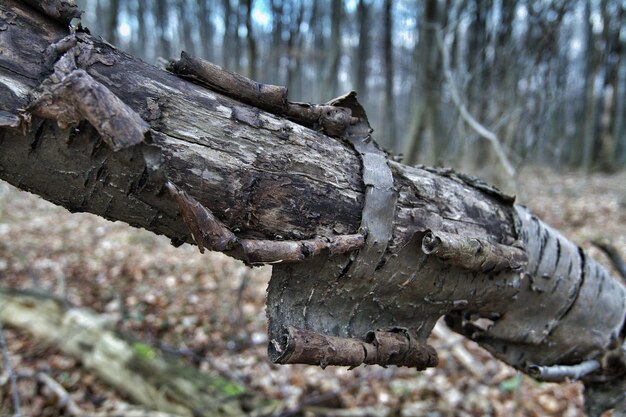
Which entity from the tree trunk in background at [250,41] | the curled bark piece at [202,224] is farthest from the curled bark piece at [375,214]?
the tree trunk in background at [250,41]

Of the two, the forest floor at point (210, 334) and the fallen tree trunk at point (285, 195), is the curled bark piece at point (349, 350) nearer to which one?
the fallen tree trunk at point (285, 195)

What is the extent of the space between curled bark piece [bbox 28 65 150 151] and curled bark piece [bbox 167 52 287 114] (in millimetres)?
220

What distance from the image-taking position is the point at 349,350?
1018mm

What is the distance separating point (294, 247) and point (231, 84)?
393 millimetres

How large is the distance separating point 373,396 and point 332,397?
35 centimetres

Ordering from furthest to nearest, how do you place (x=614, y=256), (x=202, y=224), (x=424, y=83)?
(x=424, y=83) → (x=614, y=256) → (x=202, y=224)

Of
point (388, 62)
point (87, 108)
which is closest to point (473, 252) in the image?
point (87, 108)

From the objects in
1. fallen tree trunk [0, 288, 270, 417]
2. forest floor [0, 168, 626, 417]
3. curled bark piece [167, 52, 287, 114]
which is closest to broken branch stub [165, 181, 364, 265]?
curled bark piece [167, 52, 287, 114]

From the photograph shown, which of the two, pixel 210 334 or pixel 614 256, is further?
pixel 210 334

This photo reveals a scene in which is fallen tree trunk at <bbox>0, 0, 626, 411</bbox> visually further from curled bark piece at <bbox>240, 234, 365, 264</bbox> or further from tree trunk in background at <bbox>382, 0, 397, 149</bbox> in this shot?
tree trunk in background at <bbox>382, 0, 397, 149</bbox>

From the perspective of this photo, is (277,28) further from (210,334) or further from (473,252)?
(473,252)

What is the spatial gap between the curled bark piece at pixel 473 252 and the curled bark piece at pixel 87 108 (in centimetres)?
70

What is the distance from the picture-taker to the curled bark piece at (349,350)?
0.95 m

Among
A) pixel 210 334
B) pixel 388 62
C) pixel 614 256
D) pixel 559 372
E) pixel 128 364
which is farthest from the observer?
pixel 388 62
